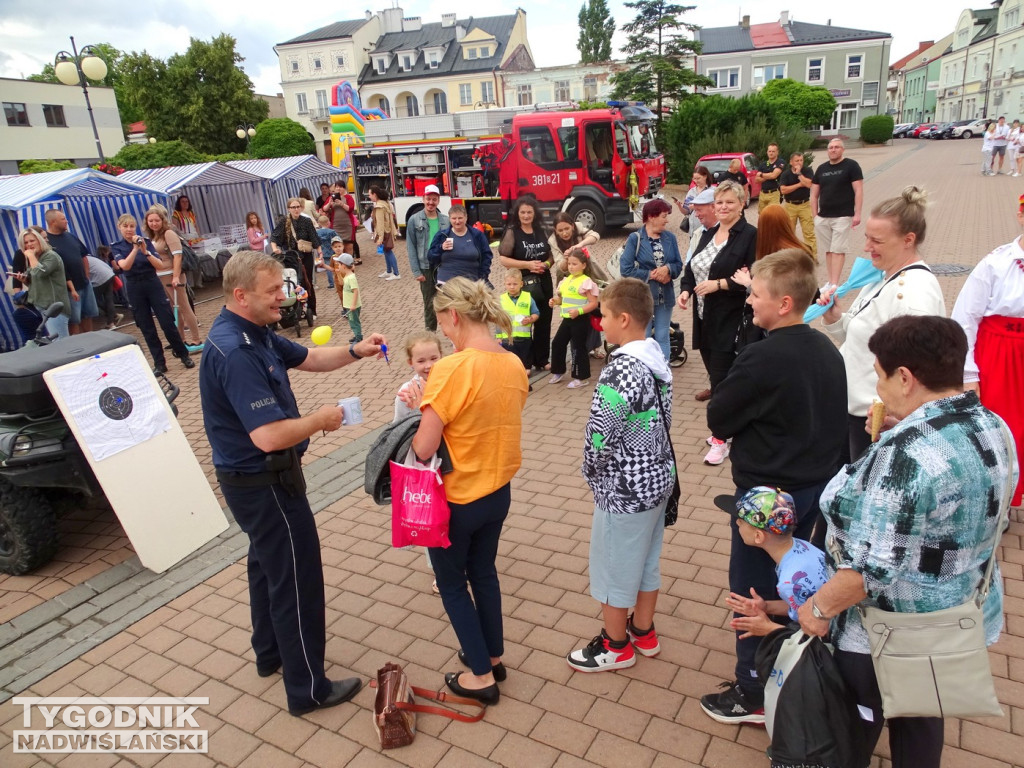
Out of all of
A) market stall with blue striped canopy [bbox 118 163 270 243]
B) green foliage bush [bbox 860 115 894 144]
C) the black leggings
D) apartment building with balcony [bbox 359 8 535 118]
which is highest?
apartment building with balcony [bbox 359 8 535 118]

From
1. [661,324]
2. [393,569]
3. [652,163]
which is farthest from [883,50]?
[393,569]

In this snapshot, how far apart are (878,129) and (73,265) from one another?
4920 cm

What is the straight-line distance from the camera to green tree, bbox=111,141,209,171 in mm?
22891

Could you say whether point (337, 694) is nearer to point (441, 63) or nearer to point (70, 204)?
point (70, 204)

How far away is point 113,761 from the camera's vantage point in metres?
2.92

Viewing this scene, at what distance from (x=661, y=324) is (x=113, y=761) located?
5.13 meters

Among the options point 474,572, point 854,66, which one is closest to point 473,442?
point 474,572

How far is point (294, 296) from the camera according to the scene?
9.52m

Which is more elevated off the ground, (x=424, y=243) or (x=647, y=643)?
(x=424, y=243)

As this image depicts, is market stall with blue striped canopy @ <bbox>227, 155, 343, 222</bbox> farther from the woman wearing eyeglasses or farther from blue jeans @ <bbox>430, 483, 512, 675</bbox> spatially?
blue jeans @ <bbox>430, 483, 512, 675</bbox>

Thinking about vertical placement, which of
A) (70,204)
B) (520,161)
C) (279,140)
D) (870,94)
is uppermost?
(870,94)

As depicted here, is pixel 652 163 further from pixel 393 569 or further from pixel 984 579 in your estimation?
pixel 984 579

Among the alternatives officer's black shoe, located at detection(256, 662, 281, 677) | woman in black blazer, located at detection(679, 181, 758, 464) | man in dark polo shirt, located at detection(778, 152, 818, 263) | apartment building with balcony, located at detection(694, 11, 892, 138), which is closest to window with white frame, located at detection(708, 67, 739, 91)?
apartment building with balcony, located at detection(694, 11, 892, 138)

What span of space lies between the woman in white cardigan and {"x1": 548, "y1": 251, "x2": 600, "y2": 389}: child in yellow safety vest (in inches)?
110
